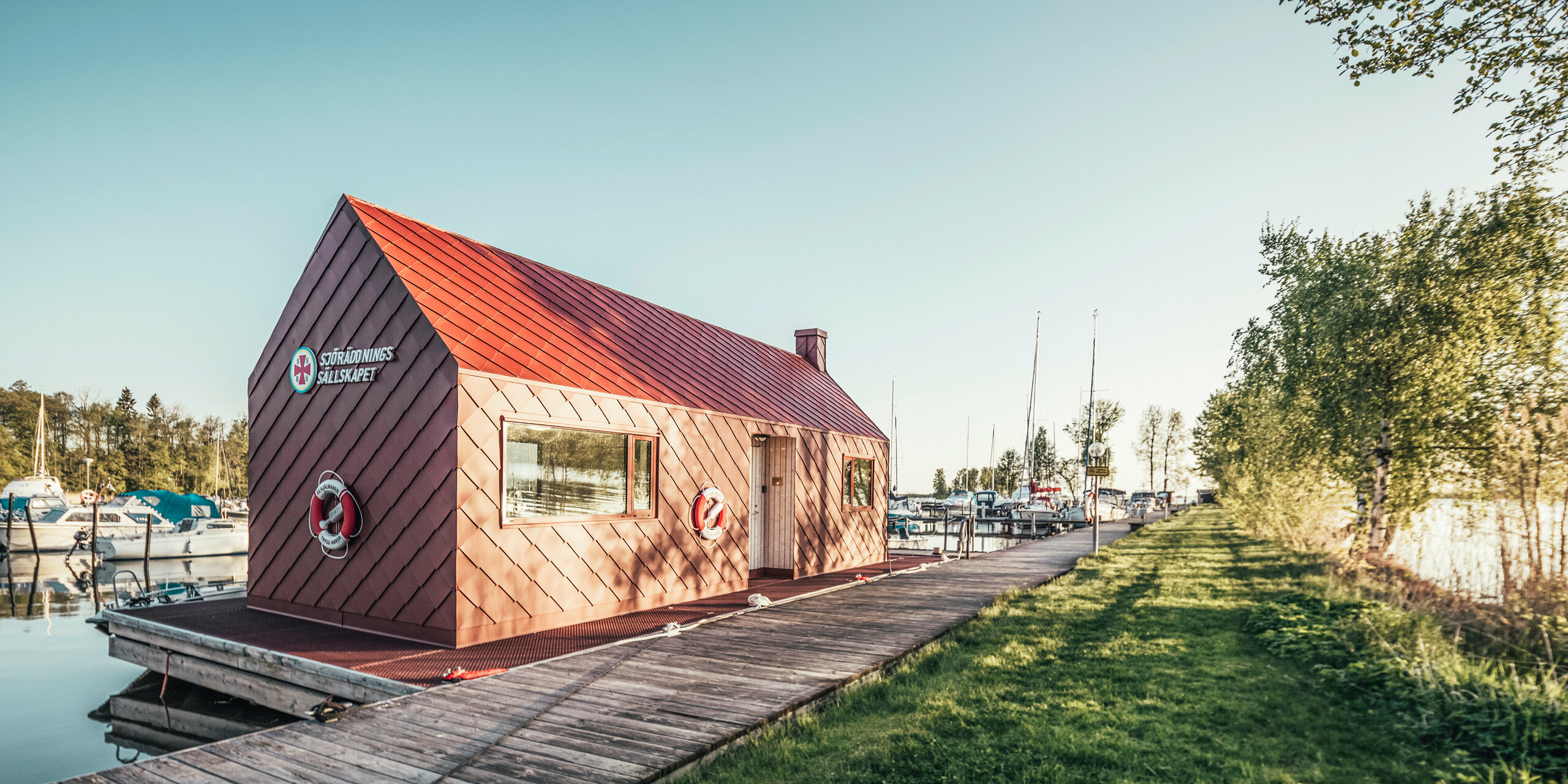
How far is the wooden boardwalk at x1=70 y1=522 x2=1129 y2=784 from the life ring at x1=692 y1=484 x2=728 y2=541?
185cm

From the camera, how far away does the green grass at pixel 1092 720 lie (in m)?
4.12

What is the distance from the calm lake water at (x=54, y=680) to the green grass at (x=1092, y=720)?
274 inches

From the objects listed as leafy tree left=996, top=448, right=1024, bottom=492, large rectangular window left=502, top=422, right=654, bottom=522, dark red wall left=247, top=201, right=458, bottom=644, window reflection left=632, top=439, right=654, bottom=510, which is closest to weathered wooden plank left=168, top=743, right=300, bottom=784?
dark red wall left=247, top=201, right=458, bottom=644

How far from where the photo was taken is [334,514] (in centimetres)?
764

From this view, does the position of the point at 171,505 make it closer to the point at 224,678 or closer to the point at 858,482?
the point at 224,678

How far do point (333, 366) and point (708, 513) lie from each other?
4.62m

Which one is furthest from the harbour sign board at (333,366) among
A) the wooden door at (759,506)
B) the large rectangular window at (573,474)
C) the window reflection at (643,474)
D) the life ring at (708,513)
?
the wooden door at (759,506)

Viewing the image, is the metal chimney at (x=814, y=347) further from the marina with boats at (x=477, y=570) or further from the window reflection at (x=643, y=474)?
the window reflection at (x=643, y=474)

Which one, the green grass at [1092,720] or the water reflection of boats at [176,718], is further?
the water reflection of boats at [176,718]

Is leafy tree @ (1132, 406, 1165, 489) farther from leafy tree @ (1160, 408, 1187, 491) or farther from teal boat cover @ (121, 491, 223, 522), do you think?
teal boat cover @ (121, 491, 223, 522)

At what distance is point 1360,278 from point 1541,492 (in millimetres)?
6793

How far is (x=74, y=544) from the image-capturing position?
26625mm

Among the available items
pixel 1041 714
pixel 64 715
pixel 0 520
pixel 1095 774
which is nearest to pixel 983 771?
pixel 1095 774

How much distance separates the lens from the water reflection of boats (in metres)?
7.09
